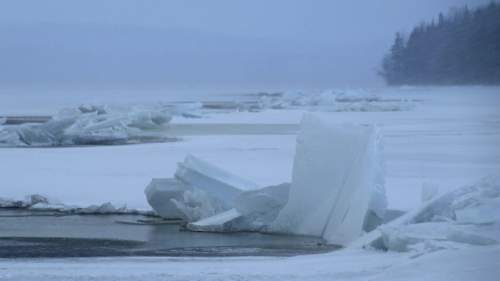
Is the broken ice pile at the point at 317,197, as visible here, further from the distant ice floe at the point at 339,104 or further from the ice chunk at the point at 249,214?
the distant ice floe at the point at 339,104

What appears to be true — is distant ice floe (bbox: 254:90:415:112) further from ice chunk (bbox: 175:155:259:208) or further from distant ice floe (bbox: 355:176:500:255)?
distant ice floe (bbox: 355:176:500:255)

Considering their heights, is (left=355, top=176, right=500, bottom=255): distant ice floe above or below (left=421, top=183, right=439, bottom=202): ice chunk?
below

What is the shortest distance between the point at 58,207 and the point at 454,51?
23.8 m

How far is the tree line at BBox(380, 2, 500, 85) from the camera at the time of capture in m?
20.5

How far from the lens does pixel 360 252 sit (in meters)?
7.32

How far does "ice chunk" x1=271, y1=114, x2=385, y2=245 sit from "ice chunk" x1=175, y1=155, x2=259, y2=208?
3.27ft

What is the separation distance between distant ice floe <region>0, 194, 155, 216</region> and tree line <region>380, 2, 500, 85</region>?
660 cm

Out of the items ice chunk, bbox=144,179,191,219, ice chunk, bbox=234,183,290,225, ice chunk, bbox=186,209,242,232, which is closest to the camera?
ice chunk, bbox=186,209,242,232

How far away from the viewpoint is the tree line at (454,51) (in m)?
20.5

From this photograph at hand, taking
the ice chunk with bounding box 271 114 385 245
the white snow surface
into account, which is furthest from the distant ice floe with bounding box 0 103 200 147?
the ice chunk with bounding box 271 114 385 245

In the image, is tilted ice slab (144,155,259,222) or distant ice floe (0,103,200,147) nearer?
tilted ice slab (144,155,259,222)

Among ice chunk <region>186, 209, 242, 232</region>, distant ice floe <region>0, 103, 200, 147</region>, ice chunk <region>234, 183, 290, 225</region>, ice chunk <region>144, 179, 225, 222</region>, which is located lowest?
ice chunk <region>186, 209, 242, 232</region>

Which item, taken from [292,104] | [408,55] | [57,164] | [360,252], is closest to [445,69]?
[292,104]

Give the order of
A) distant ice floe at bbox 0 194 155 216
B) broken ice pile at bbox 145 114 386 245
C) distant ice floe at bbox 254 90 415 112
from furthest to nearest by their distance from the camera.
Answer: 1. distant ice floe at bbox 254 90 415 112
2. distant ice floe at bbox 0 194 155 216
3. broken ice pile at bbox 145 114 386 245
